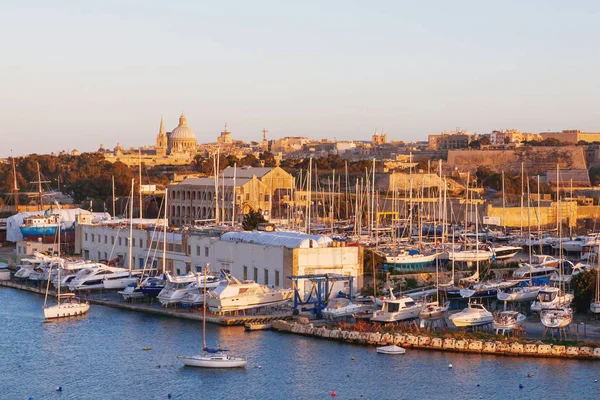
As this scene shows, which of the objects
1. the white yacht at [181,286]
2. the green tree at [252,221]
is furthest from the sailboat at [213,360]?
the green tree at [252,221]

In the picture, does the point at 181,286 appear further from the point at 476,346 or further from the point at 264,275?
the point at 476,346

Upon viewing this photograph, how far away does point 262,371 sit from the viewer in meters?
21.6

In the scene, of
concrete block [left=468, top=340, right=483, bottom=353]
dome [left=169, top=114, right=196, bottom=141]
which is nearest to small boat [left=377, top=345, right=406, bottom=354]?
concrete block [left=468, top=340, right=483, bottom=353]

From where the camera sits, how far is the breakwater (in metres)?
22.6

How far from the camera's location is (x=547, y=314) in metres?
24.3

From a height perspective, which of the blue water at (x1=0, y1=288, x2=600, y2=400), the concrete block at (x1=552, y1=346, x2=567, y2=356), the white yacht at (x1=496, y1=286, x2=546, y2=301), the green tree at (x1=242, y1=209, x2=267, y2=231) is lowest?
the blue water at (x1=0, y1=288, x2=600, y2=400)

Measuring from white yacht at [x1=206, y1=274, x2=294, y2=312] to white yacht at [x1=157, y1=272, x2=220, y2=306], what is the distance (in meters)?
1.12

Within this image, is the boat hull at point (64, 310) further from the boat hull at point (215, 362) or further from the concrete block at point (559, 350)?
the concrete block at point (559, 350)

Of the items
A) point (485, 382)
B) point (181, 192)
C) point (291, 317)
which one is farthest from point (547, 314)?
point (181, 192)

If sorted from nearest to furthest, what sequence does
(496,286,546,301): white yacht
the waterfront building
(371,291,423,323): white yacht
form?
(371,291,423,323): white yacht → (496,286,546,301): white yacht → the waterfront building

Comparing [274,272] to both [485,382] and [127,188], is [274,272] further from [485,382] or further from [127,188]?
[127,188]

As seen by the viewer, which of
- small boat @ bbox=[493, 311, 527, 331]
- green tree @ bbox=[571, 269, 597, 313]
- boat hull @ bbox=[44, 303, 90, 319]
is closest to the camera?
small boat @ bbox=[493, 311, 527, 331]

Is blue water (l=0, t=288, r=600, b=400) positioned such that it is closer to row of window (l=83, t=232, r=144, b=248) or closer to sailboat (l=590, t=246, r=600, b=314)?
sailboat (l=590, t=246, r=600, b=314)

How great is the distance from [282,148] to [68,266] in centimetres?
10063
